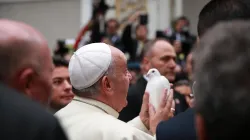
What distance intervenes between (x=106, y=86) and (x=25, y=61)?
3.23 ft

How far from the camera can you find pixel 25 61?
1407 mm

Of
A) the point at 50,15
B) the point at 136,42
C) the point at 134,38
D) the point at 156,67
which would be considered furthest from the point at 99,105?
the point at 50,15

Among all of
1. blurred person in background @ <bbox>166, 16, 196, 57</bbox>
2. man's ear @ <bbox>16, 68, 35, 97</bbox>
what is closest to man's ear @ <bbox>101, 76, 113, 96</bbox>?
man's ear @ <bbox>16, 68, 35, 97</bbox>

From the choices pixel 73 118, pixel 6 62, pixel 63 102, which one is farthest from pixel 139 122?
pixel 6 62

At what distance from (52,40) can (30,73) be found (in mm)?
11298

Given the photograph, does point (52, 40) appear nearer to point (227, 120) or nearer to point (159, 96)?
point (159, 96)

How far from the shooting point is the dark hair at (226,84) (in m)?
0.99

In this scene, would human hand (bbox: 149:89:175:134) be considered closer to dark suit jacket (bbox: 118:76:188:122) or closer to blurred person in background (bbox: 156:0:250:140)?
blurred person in background (bbox: 156:0:250:140)

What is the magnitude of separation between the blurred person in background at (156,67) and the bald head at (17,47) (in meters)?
2.11

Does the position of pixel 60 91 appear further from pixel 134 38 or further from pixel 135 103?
pixel 134 38

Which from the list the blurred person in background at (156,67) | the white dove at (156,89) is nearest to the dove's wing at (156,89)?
the white dove at (156,89)

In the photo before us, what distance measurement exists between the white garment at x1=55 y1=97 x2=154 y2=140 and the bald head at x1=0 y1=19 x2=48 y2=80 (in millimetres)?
611

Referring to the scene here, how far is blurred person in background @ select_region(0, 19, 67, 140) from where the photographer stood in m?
1.17

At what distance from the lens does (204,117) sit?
1042 mm
